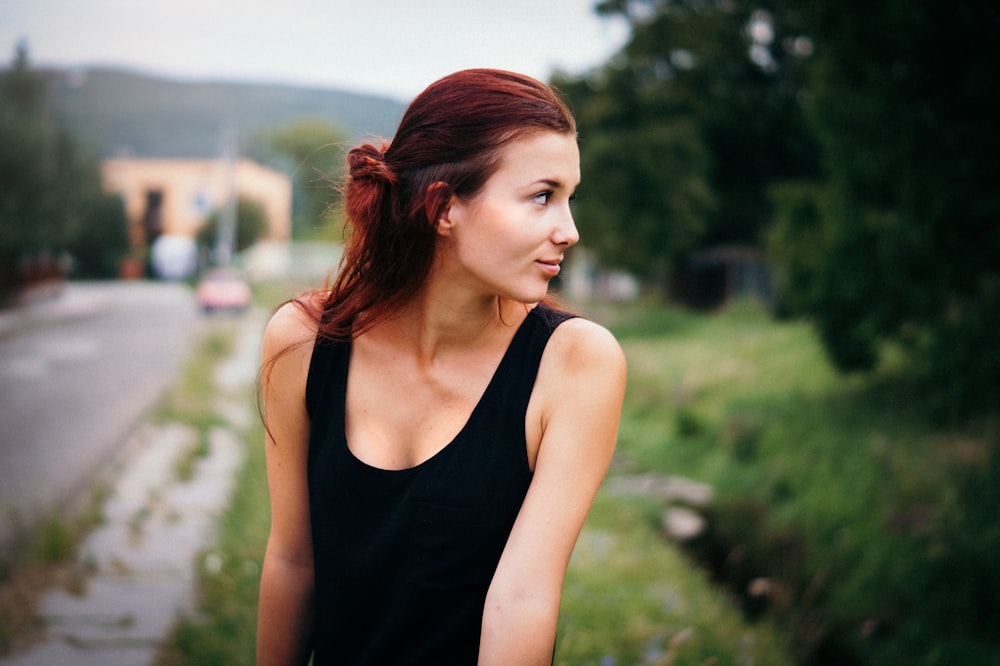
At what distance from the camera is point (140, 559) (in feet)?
15.8

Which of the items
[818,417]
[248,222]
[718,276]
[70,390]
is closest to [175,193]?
[248,222]

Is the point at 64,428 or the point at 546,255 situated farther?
the point at 64,428

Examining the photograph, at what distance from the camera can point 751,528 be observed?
697 centimetres

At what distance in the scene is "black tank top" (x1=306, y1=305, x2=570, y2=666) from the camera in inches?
60.9

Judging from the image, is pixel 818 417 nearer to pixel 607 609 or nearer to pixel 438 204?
pixel 607 609

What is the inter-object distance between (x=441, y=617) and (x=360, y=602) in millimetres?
149

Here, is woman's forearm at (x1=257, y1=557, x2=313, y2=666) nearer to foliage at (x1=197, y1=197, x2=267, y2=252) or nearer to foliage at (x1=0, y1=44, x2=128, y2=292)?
foliage at (x1=0, y1=44, x2=128, y2=292)

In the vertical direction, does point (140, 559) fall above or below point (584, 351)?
below

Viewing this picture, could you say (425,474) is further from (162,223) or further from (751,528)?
(162,223)

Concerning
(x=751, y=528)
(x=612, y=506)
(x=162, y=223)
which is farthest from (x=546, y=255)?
(x=162, y=223)

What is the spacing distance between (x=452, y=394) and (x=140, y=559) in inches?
149

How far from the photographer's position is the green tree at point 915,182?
20.2ft

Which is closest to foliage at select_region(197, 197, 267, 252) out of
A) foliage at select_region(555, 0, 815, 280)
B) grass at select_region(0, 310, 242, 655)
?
foliage at select_region(555, 0, 815, 280)

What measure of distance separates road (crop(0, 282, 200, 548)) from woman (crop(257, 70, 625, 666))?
4385 mm
